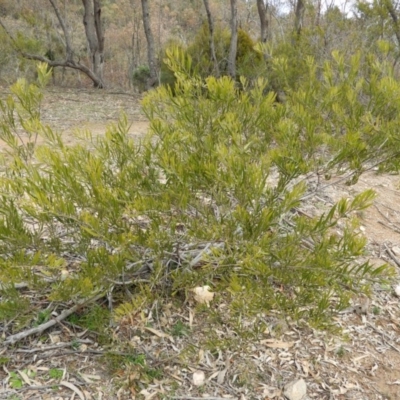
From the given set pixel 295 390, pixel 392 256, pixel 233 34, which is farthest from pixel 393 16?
pixel 295 390

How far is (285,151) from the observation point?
171 centimetres

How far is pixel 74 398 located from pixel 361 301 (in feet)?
6.44

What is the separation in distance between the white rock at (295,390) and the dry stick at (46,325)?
1118 mm

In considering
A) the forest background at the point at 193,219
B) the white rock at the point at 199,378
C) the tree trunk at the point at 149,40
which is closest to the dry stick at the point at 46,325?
the forest background at the point at 193,219

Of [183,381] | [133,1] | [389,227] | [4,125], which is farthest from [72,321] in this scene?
[133,1]

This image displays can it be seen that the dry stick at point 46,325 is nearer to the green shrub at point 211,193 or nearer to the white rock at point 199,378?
the green shrub at point 211,193

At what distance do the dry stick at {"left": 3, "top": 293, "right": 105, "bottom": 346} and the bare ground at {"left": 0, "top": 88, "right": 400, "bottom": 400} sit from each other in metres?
0.06

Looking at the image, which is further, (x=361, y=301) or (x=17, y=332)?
(x=361, y=301)

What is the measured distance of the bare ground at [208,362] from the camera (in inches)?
87.7

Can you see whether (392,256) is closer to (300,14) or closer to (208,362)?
(208,362)

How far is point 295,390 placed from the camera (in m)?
2.34

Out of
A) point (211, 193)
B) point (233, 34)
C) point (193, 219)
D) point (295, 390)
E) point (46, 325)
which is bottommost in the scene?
point (295, 390)

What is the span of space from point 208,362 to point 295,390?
1.61ft

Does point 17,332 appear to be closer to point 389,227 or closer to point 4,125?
point 4,125
